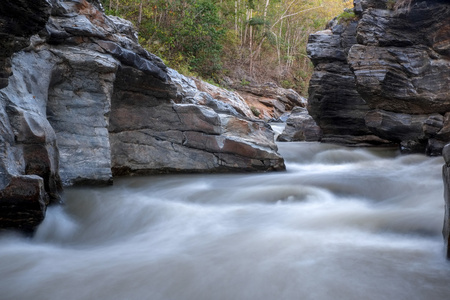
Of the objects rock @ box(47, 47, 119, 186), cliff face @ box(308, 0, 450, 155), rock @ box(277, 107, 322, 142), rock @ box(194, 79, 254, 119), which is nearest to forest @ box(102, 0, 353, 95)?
rock @ box(194, 79, 254, 119)

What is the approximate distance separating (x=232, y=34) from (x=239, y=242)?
26.1 metres

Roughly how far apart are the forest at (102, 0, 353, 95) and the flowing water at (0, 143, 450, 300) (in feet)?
40.3

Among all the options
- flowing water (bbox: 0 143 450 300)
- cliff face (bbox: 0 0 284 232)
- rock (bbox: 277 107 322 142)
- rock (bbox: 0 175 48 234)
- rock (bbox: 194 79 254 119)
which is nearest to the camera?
flowing water (bbox: 0 143 450 300)

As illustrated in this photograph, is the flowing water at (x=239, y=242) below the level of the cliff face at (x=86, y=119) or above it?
below

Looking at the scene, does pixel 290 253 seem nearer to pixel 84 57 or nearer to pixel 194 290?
pixel 194 290

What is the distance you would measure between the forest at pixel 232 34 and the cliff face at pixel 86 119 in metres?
9.78

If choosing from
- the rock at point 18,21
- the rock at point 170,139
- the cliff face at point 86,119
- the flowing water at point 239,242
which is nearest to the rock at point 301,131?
the cliff face at point 86,119

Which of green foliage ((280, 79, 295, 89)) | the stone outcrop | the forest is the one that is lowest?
the stone outcrop

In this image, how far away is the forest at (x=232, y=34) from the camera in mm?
18422

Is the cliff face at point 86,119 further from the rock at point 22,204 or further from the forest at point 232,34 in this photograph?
the forest at point 232,34

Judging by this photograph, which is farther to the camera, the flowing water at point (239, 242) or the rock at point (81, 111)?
the rock at point (81, 111)

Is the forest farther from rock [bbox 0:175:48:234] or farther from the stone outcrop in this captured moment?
rock [bbox 0:175:48:234]

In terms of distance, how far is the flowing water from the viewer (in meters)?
2.55

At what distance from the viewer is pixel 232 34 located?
27875 mm
